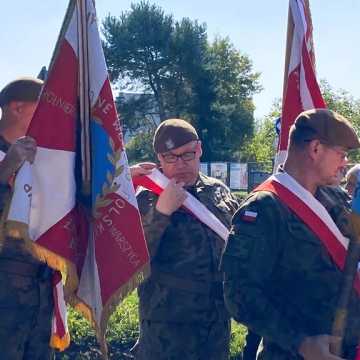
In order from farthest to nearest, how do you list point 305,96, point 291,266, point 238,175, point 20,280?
point 238,175 < point 305,96 < point 20,280 < point 291,266

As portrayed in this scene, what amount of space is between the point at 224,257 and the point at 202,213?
3.96ft

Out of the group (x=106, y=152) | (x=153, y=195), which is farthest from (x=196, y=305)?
(x=106, y=152)

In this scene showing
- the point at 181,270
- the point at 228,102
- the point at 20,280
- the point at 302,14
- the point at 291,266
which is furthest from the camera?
the point at 228,102

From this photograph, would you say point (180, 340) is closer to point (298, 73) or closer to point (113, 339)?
point (298, 73)

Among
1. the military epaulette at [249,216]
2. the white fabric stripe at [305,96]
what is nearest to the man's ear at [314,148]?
the military epaulette at [249,216]

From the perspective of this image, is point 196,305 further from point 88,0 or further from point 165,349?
point 88,0

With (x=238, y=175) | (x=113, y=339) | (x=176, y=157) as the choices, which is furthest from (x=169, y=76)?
(x=176, y=157)

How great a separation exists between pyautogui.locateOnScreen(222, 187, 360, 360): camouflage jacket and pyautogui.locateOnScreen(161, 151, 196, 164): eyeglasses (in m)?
1.25

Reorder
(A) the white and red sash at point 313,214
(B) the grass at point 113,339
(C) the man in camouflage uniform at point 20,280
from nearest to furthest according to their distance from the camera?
(A) the white and red sash at point 313,214 < (C) the man in camouflage uniform at point 20,280 < (B) the grass at point 113,339

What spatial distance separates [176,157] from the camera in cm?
435

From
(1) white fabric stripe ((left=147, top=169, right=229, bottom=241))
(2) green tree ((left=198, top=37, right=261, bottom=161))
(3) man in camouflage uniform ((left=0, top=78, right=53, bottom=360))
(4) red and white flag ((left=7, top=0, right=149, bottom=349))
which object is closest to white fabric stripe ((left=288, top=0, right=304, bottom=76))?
(1) white fabric stripe ((left=147, top=169, right=229, bottom=241))

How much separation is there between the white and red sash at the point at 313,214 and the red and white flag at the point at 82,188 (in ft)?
3.25

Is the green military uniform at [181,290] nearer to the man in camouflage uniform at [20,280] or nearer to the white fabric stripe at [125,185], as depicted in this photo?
the white fabric stripe at [125,185]

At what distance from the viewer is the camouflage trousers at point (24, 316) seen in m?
3.90
